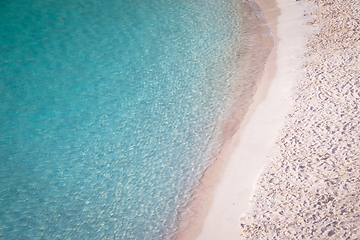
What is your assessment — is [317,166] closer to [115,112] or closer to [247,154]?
[247,154]

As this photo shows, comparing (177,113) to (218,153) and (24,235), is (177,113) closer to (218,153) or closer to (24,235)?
(218,153)

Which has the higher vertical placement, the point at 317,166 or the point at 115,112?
the point at 115,112

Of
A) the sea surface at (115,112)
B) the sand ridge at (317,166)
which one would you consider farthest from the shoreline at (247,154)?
the sea surface at (115,112)

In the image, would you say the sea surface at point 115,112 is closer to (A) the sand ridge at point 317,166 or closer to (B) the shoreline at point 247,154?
(B) the shoreline at point 247,154

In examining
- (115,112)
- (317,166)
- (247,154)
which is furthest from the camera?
(115,112)

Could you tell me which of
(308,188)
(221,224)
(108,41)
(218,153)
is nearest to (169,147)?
(218,153)

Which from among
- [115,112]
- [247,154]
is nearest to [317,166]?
[247,154]
